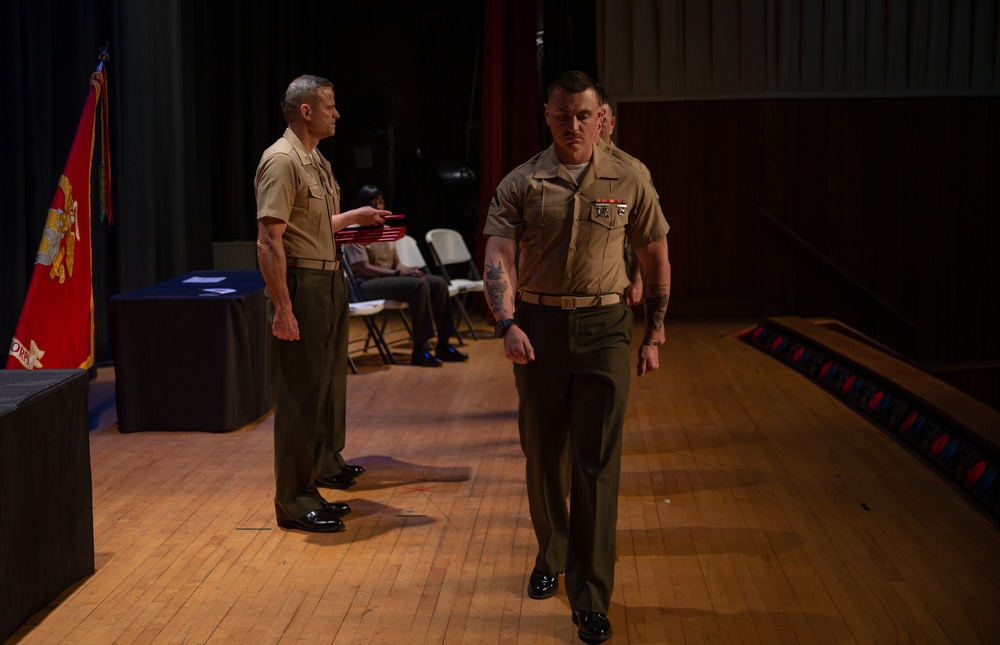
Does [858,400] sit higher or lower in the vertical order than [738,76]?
lower

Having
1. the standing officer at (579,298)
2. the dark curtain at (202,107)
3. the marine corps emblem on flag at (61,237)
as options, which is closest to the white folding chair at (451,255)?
the dark curtain at (202,107)

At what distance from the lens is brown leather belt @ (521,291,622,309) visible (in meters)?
2.81

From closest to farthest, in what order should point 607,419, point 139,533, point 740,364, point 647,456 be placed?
1. point 607,419
2. point 139,533
3. point 647,456
4. point 740,364

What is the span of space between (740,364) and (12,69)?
4800 millimetres

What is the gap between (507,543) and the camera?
354 cm

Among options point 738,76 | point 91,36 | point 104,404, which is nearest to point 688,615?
point 104,404

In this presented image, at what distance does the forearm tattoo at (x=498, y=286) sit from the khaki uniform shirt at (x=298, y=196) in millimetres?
986

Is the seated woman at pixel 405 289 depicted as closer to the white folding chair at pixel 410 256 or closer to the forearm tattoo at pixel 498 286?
the white folding chair at pixel 410 256

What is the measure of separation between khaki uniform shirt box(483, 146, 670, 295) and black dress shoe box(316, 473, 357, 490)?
1.74 m

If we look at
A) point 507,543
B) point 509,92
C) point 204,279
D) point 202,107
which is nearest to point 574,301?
point 507,543

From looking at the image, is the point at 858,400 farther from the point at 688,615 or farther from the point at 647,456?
the point at 688,615

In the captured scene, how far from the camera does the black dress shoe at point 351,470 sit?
4.36 m

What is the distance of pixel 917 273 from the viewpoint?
9.60 metres

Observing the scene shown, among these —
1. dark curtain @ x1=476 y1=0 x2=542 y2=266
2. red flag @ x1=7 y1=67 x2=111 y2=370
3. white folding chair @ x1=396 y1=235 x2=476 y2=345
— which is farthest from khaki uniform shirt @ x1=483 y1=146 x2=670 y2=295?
dark curtain @ x1=476 y1=0 x2=542 y2=266
